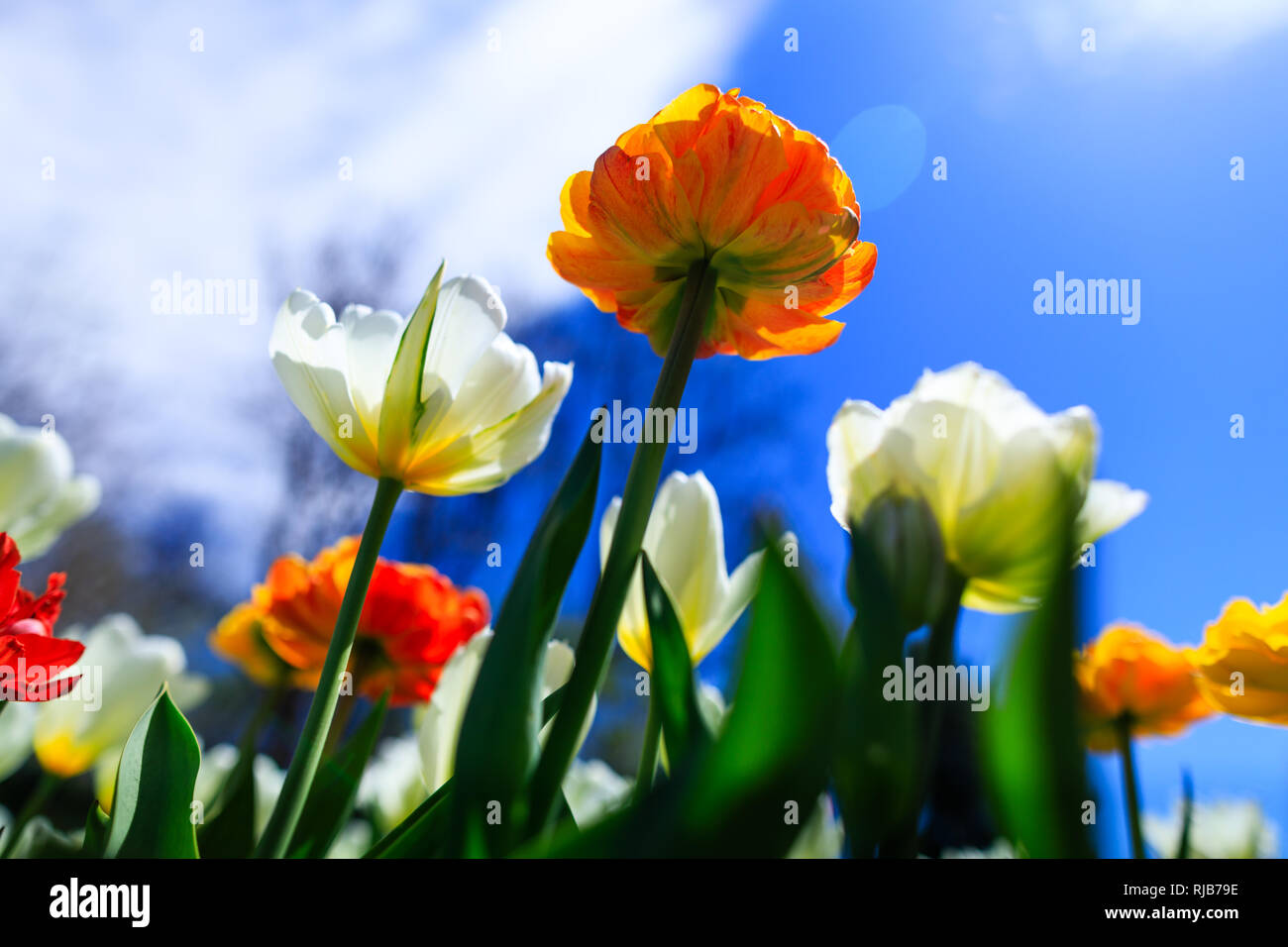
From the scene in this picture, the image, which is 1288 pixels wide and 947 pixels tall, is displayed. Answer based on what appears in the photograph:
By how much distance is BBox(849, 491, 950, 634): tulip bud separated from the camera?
0.25m

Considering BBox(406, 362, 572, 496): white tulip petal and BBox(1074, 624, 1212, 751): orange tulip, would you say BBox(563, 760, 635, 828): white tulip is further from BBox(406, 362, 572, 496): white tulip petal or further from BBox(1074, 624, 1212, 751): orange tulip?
BBox(1074, 624, 1212, 751): orange tulip

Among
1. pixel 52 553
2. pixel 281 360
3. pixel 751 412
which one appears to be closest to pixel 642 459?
pixel 281 360

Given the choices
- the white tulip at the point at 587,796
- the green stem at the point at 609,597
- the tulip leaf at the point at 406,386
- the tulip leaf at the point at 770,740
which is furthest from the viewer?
the white tulip at the point at 587,796

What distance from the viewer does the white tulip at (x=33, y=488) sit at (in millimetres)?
593

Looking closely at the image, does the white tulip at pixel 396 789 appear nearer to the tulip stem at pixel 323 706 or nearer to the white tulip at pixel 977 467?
the tulip stem at pixel 323 706

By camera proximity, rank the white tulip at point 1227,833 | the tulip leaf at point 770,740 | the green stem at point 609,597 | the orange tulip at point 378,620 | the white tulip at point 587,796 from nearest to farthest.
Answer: the tulip leaf at point 770,740, the green stem at point 609,597, the white tulip at point 587,796, the white tulip at point 1227,833, the orange tulip at point 378,620

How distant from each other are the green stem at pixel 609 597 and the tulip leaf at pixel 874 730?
0.33 feet

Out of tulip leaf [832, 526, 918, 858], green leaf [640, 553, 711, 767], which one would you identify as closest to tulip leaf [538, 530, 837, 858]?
tulip leaf [832, 526, 918, 858]

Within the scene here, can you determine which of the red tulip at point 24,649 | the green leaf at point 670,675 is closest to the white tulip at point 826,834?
the green leaf at point 670,675

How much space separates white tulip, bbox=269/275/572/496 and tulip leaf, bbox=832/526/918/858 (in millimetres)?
254
